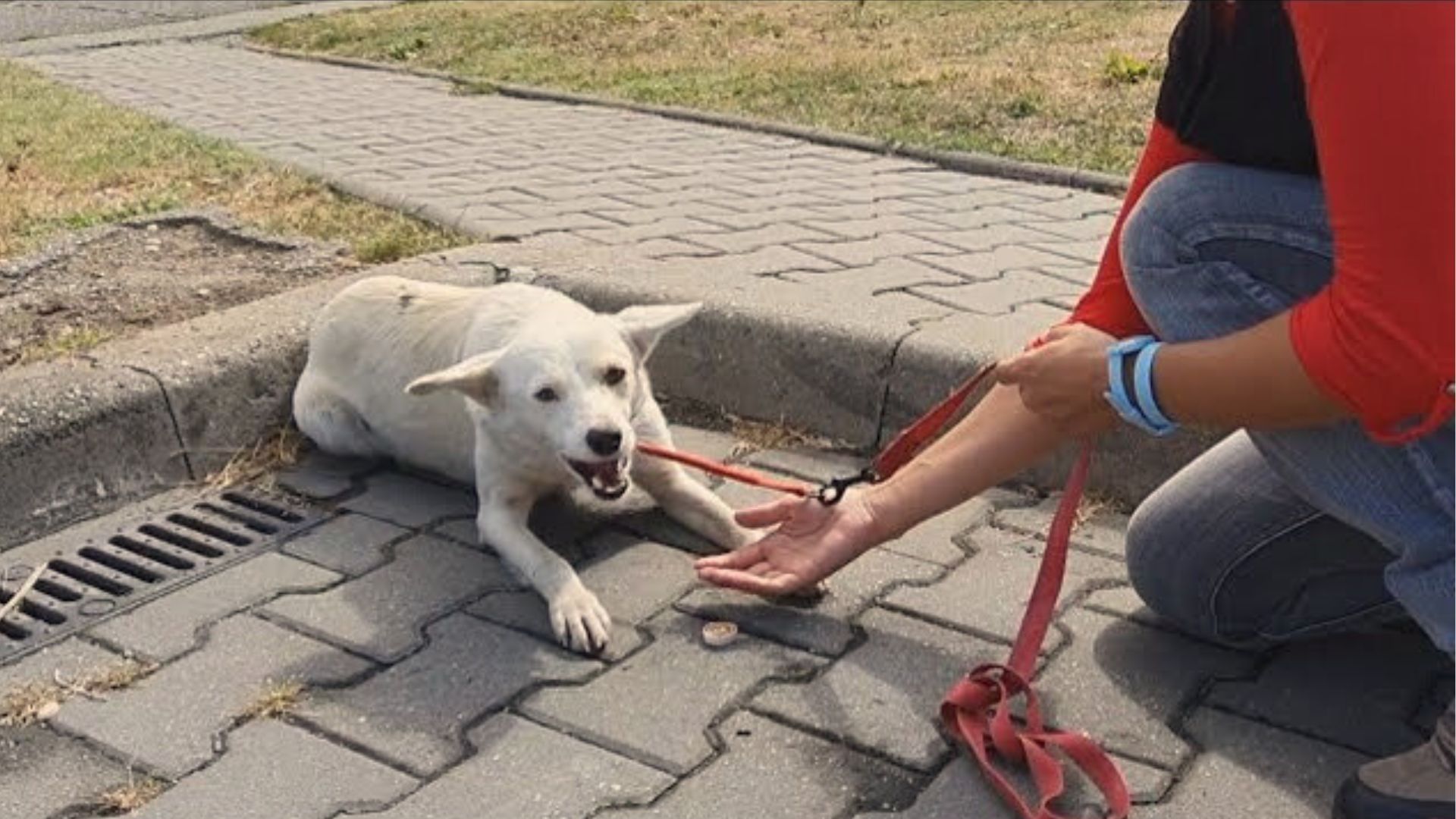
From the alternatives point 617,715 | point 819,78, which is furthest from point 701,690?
point 819,78

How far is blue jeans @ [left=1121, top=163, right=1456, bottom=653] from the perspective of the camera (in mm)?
2172

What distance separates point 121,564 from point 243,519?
290 millimetres

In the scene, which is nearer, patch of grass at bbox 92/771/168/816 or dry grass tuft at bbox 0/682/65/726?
patch of grass at bbox 92/771/168/816

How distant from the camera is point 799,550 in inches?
117

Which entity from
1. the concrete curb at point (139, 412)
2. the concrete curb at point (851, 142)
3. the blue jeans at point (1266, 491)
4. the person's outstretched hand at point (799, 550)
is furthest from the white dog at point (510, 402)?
the concrete curb at point (851, 142)

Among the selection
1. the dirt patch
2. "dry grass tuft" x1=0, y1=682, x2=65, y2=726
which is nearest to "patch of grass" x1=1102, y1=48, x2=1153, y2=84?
the dirt patch

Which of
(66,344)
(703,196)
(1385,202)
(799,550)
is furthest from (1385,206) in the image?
(703,196)

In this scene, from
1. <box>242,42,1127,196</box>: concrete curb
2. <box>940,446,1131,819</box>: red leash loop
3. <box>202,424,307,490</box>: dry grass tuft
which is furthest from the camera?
<box>242,42,1127,196</box>: concrete curb

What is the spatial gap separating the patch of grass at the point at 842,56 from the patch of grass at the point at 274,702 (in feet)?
12.7

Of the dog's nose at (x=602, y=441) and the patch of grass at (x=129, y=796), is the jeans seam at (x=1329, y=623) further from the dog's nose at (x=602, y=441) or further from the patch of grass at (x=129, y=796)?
the patch of grass at (x=129, y=796)

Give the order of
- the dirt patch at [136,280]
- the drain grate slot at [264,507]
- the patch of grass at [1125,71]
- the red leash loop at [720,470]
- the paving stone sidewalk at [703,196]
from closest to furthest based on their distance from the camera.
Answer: the red leash loop at [720,470], the drain grate slot at [264,507], the dirt patch at [136,280], the paving stone sidewalk at [703,196], the patch of grass at [1125,71]

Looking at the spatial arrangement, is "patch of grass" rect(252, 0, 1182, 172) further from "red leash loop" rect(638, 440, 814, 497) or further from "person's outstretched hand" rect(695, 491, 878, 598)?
"person's outstretched hand" rect(695, 491, 878, 598)

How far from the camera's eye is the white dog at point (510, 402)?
120 inches

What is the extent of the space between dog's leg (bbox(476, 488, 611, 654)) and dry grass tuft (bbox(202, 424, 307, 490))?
66cm
